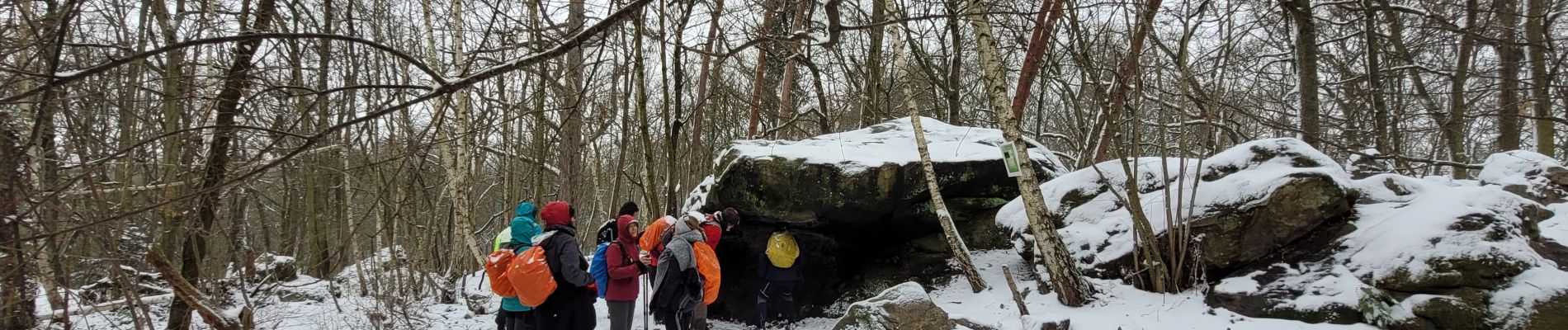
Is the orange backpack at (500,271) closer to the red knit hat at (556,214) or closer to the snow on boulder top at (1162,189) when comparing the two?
the red knit hat at (556,214)

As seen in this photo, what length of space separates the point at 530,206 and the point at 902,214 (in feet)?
12.2

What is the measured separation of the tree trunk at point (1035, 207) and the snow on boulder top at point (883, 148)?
→ 3.63 ft

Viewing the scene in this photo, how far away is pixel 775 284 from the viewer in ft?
21.9

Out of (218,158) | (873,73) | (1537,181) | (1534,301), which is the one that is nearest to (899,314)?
(1534,301)

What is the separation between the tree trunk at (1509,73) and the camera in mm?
7512

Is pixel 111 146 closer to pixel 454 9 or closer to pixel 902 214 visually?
pixel 454 9

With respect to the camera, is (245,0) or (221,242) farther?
(221,242)

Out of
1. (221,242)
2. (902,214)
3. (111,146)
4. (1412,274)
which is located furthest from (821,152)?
(221,242)

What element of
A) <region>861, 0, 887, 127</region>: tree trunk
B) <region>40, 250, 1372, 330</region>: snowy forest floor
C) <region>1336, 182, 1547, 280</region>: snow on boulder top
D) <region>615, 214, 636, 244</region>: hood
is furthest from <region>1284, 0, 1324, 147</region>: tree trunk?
<region>615, 214, 636, 244</region>: hood

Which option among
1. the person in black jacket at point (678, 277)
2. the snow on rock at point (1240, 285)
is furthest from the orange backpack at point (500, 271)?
the snow on rock at point (1240, 285)

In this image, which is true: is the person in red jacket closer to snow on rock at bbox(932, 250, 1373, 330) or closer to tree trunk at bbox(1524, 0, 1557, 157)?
snow on rock at bbox(932, 250, 1373, 330)

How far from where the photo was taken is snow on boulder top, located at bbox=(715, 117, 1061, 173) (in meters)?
6.67

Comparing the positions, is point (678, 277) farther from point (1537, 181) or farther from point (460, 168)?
point (1537, 181)

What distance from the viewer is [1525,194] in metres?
5.09
